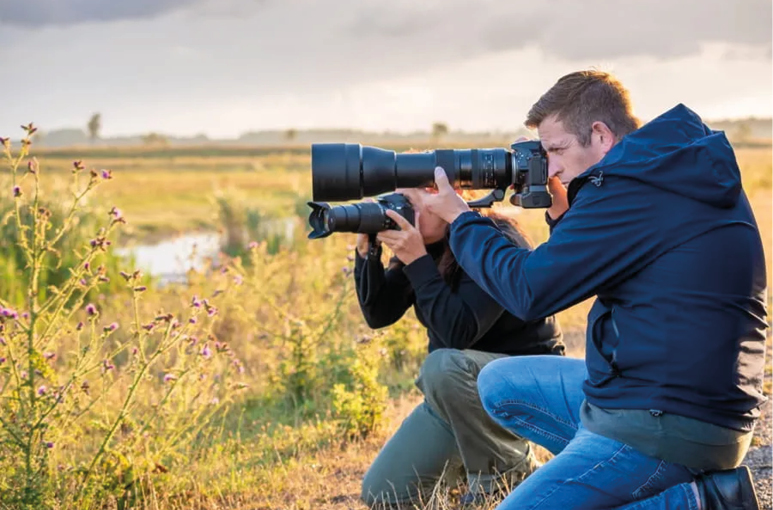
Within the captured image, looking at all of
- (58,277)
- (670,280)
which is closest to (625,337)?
(670,280)

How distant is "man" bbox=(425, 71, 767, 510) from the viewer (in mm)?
2305

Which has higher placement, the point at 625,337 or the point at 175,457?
the point at 625,337

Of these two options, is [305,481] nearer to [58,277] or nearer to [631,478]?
[631,478]

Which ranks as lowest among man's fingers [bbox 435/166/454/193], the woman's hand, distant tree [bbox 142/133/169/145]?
the woman's hand

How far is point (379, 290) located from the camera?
367 cm

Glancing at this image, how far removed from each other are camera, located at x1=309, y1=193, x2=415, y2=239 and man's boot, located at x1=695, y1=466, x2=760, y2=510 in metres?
1.35

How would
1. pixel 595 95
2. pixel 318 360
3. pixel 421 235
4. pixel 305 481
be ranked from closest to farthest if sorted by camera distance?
pixel 595 95, pixel 421 235, pixel 305 481, pixel 318 360

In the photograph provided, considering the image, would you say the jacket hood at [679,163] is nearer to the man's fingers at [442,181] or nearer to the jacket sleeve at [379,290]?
the man's fingers at [442,181]

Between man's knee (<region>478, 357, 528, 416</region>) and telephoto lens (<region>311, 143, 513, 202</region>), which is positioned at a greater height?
telephoto lens (<region>311, 143, 513, 202</region>)

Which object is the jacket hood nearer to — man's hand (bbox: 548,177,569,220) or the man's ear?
the man's ear

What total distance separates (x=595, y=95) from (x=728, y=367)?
2.78 feet

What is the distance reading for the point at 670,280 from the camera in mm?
2316

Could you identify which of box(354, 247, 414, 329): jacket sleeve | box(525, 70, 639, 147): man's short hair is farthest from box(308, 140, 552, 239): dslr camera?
box(354, 247, 414, 329): jacket sleeve

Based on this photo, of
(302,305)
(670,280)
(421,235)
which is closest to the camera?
(670,280)
